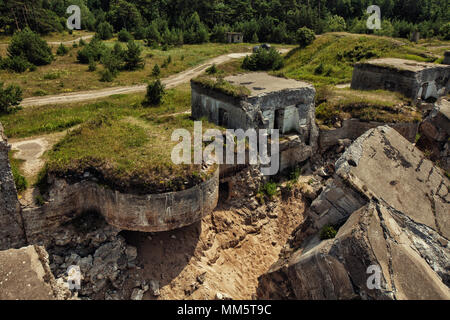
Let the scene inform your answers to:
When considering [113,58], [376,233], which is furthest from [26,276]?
[113,58]

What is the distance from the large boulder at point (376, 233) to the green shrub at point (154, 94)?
1654cm

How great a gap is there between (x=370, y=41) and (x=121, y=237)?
33.0 meters

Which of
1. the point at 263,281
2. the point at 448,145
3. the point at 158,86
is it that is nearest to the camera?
the point at 263,281

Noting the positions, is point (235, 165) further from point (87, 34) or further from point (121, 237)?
point (87, 34)

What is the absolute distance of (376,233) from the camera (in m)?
7.99

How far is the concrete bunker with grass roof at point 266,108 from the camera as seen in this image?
14383 mm

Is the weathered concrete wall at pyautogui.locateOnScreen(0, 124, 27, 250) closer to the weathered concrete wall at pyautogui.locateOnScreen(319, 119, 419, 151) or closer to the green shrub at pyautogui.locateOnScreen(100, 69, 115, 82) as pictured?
the weathered concrete wall at pyautogui.locateOnScreen(319, 119, 419, 151)

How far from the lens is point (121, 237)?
11297 mm

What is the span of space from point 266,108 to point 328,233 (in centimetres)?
721

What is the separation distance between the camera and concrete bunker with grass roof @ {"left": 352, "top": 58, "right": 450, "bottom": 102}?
2023cm

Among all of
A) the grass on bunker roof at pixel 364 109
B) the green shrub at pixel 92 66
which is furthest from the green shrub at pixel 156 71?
the grass on bunker roof at pixel 364 109

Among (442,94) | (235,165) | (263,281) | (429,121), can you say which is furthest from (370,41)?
(263,281)

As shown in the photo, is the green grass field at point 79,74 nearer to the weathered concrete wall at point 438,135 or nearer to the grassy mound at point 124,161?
the grassy mound at point 124,161

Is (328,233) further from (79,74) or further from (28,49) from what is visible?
(28,49)
